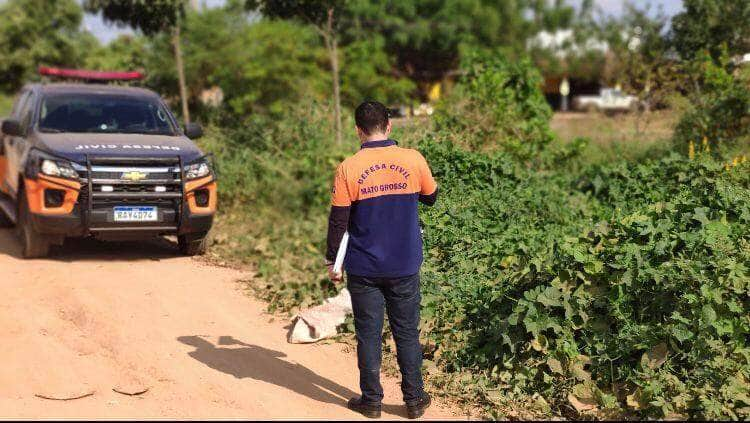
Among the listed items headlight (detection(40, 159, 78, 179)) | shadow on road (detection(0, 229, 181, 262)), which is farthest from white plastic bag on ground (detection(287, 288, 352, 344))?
shadow on road (detection(0, 229, 181, 262))

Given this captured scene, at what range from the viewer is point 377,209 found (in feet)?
17.4

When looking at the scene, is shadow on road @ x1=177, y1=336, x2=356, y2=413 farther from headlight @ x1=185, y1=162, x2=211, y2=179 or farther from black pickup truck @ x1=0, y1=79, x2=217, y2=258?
headlight @ x1=185, y1=162, x2=211, y2=179

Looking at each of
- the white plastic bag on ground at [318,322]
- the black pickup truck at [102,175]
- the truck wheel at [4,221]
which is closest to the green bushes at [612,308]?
the white plastic bag on ground at [318,322]

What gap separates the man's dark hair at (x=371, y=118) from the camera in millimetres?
5328

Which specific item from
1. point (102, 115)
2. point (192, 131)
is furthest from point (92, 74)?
point (192, 131)

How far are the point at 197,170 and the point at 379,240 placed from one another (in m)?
4.99

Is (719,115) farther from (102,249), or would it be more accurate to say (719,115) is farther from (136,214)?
(102,249)

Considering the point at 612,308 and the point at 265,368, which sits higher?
the point at 612,308

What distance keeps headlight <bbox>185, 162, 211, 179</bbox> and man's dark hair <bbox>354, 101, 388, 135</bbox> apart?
15.6ft

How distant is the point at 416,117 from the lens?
11727 millimetres

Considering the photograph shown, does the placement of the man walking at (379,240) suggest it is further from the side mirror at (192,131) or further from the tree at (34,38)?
the tree at (34,38)

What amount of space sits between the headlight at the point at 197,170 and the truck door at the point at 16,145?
6.20 feet

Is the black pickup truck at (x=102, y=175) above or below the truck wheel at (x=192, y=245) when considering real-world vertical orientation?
above

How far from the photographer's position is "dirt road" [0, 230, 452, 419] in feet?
18.6
